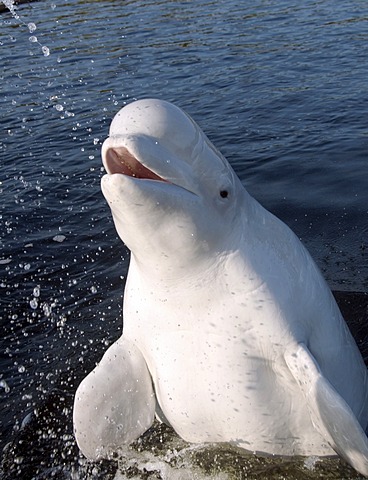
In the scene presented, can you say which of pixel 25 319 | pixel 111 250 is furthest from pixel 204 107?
pixel 25 319

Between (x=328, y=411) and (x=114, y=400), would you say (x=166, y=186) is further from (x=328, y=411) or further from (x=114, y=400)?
(x=114, y=400)

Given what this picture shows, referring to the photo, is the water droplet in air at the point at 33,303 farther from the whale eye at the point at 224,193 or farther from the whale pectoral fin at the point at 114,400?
the whale eye at the point at 224,193

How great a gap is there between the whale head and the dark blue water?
297 centimetres

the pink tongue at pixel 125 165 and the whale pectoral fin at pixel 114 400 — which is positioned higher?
the pink tongue at pixel 125 165

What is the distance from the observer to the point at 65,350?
748 cm

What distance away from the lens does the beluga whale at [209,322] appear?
4.31 metres

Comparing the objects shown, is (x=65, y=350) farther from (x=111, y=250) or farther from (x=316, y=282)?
(x=316, y=282)

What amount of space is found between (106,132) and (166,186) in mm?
9567

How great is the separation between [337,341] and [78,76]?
1381 centimetres

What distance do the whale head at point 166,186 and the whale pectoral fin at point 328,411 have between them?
3.02ft

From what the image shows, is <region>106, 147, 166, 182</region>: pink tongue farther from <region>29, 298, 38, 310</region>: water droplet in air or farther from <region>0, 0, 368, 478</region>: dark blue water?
<region>29, 298, 38, 310</region>: water droplet in air

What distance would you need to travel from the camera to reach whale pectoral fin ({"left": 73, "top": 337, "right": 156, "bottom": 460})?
5168mm

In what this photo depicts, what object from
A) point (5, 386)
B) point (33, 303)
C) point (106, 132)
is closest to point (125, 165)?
point (5, 386)

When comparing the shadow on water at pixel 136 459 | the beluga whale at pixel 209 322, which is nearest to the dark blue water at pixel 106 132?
the shadow on water at pixel 136 459
